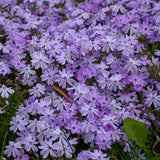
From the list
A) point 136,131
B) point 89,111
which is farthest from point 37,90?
point 136,131

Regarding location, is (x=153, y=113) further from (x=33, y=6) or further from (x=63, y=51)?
(x=33, y=6)

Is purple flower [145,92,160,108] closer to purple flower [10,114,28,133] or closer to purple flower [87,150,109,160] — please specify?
purple flower [87,150,109,160]

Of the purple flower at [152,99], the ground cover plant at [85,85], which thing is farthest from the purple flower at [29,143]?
the purple flower at [152,99]

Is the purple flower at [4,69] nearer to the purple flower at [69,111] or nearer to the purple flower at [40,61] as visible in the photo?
the purple flower at [40,61]

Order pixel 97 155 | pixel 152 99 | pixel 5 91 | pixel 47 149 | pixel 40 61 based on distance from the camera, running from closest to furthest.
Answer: pixel 97 155 → pixel 47 149 → pixel 152 99 → pixel 5 91 → pixel 40 61

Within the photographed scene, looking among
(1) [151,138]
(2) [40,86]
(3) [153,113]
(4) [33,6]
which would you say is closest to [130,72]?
(3) [153,113]

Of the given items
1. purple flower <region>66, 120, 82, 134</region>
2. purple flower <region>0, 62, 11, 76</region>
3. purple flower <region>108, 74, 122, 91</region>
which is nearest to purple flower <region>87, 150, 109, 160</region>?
purple flower <region>66, 120, 82, 134</region>

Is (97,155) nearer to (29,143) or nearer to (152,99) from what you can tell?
(29,143)
